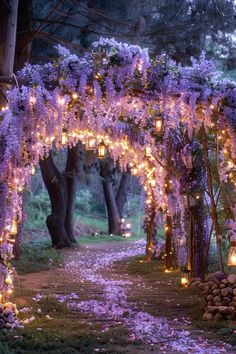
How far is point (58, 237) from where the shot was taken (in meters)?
17.2

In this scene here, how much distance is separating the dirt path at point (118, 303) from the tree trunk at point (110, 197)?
27.1 ft

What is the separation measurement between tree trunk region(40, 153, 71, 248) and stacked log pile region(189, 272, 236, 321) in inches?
396

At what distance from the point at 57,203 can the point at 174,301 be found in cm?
955

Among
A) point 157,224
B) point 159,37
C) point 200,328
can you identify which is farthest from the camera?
point 157,224

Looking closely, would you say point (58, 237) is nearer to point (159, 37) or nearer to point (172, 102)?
point (159, 37)

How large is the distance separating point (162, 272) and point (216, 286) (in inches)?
168

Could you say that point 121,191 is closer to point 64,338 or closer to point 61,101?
point 61,101

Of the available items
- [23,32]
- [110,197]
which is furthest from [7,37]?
[110,197]

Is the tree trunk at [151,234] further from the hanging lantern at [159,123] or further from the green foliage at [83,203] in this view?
the green foliage at [83,203]

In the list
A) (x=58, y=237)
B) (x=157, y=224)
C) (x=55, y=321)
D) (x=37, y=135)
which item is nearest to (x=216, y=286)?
(x=55, y=321)

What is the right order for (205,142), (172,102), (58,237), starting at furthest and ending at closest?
(58,237) < (205,142) < (172,102)

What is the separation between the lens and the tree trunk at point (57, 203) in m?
16.4

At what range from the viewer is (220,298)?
21.8 feet

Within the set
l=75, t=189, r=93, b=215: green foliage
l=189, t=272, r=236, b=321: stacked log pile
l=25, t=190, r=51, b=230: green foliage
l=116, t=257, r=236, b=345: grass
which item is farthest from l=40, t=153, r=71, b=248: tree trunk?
l=75, t=189, r=93, b=215: green foliage
